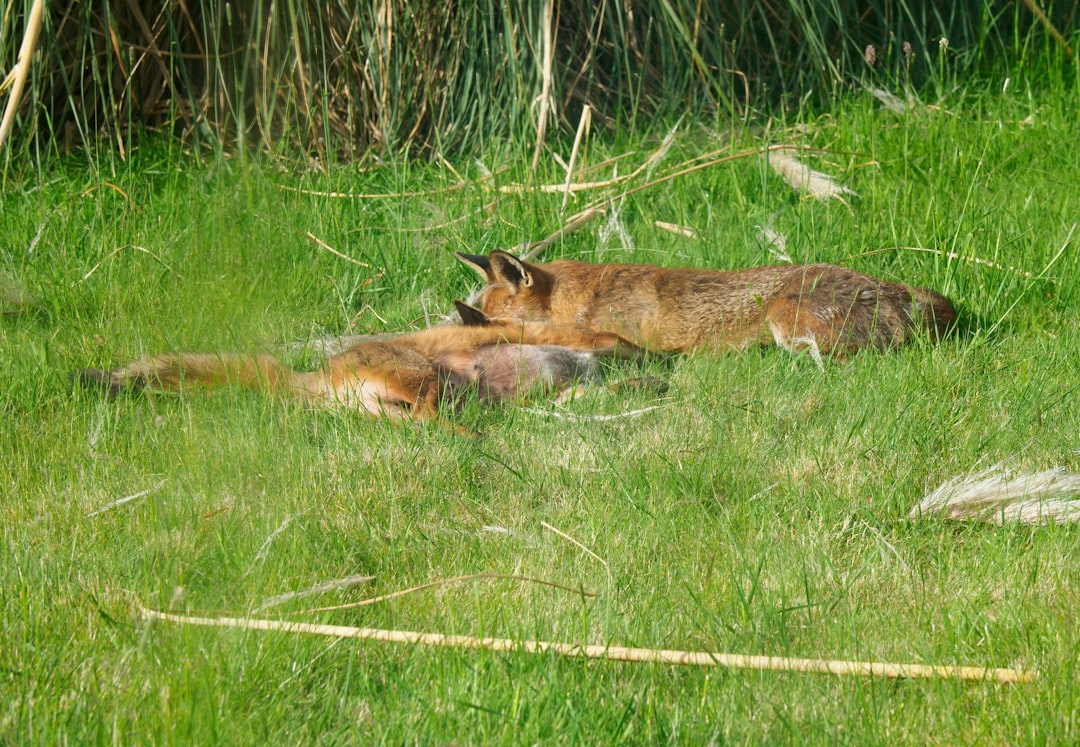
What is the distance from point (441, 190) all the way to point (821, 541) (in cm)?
386

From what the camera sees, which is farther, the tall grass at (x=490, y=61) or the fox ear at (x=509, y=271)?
the tall grass at (x=490, y=61)

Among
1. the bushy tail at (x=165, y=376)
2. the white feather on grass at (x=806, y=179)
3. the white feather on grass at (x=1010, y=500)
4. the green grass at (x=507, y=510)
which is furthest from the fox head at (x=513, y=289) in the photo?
the white feather on grass at (x=1010, y=500)

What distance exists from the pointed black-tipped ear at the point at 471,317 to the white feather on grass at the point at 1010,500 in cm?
227

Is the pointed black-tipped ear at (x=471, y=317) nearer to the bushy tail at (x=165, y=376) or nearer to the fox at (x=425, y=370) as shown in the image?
the fox at (x=425, y=370)

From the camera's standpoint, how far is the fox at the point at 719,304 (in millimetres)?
4953

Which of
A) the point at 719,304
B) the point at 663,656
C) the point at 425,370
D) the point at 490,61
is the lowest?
the point at 719,304

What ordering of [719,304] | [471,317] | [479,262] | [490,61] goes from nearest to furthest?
[471,317] < [719,304] < [479,262] < [490,61]

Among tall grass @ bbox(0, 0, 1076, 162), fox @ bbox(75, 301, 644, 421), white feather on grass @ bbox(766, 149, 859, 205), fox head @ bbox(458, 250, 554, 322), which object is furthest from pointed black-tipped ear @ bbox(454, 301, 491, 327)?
white feather on grass @ bbox(766, 149, 859, 205)

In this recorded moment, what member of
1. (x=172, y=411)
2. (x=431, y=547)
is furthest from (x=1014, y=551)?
(x=172, y=411)

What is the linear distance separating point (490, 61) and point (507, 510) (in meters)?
4.15

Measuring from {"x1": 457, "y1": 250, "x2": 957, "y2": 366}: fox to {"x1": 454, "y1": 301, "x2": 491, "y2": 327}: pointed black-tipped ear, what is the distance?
1.52 ft

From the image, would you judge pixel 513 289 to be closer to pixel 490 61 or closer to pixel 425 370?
pixel 425 370

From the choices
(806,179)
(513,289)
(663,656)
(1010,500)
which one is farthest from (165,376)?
(806,179)

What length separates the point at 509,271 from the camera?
557 cm
